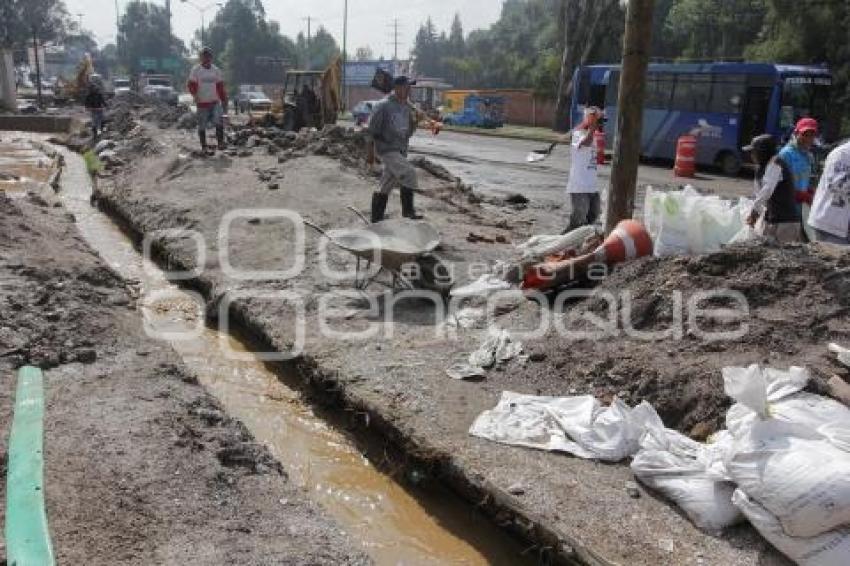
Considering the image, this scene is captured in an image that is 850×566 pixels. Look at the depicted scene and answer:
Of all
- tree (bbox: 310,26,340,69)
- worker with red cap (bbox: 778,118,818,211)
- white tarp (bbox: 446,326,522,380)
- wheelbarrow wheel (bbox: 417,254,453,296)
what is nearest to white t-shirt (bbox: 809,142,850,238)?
worker with red cap (bbox: 778,118,818,211)

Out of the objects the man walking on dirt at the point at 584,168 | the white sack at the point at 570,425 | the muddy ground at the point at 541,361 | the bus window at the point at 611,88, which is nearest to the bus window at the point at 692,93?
the bus window at the point at 611,88

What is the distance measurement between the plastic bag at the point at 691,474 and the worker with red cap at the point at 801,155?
3.12 meters

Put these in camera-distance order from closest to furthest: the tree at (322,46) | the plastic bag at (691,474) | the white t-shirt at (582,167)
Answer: the plastic bag at (691,474)
the white t-shirt at (582,167)
the tree at (322,46)

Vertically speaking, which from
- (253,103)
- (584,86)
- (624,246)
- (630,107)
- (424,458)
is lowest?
(424,458)

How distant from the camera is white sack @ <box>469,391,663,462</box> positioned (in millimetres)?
4375

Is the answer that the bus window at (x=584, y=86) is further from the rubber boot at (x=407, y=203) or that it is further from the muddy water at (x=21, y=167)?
the rubber boot at (x=407, y=203)

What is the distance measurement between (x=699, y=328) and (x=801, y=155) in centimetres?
220

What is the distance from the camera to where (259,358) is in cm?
664

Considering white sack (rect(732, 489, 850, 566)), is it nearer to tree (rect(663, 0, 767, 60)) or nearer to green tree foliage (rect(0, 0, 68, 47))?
tree (rect(663, 0, 767, 60))

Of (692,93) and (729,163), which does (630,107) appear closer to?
(729,163)

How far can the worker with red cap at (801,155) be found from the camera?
20.5ft

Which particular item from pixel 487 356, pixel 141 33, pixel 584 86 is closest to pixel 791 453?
pixel 487 356

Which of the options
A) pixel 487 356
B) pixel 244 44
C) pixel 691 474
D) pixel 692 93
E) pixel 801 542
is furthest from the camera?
pixel 244 44

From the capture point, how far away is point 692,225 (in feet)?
20.8
